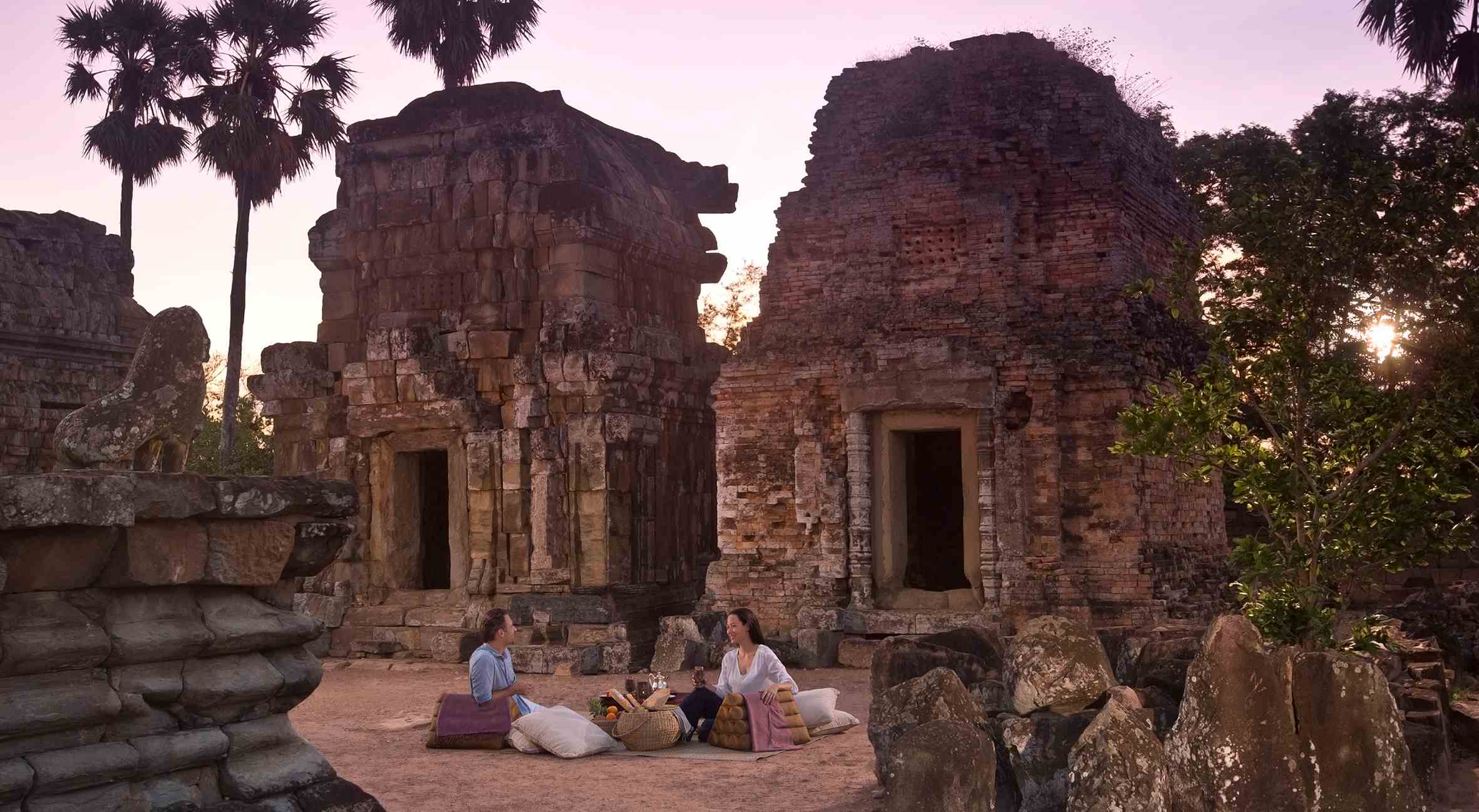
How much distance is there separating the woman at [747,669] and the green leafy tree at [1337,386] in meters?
2.92

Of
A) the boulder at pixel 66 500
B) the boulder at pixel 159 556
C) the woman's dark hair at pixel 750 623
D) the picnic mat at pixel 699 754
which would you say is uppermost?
the boulder at pixel 66 500

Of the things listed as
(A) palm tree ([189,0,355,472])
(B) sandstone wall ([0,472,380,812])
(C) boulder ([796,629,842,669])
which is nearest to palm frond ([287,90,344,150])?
(A) palm tree ([189,0,355,472])

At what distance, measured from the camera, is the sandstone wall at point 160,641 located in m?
5.05

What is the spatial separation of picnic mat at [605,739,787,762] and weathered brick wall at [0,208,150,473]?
1577 cm

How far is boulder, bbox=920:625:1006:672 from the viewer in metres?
10.1

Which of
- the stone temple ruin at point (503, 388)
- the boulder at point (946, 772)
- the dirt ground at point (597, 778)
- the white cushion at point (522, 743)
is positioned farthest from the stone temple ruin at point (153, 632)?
the stone temple ruin at point (503, 388)

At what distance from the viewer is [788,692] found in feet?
32.6

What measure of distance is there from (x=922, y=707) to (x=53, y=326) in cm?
1973

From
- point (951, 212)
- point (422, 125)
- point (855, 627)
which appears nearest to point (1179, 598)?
point (855, 627)

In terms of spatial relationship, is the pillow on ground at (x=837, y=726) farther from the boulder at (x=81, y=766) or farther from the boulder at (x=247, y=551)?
the boulder at (x=81, y=766)

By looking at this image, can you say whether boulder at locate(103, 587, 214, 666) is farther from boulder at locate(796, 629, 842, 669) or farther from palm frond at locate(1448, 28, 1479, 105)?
palm frond at locate(1448, 28, 1479, 105)

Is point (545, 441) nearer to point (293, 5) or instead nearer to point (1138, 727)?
point (1138, 727)

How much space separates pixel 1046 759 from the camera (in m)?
7.09

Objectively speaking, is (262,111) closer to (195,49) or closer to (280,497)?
(195,49)
